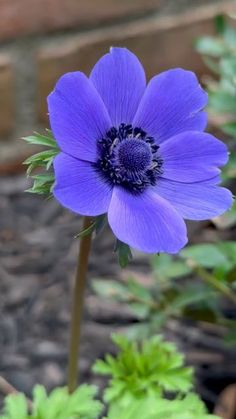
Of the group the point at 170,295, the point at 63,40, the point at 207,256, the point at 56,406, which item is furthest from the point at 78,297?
the point at 63,40

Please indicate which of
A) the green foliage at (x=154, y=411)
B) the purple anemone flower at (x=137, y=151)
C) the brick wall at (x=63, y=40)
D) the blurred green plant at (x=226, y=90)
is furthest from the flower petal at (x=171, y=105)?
the brick wall at (x=63, y=40)

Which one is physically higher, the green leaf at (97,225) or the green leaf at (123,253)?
the green leaf at (97,225)

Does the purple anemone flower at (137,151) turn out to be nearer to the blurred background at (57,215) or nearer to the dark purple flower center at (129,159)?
the dark purple flower center at (129,159)

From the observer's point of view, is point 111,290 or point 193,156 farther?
point 111,290

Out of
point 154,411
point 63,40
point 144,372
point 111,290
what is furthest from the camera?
point 63,40

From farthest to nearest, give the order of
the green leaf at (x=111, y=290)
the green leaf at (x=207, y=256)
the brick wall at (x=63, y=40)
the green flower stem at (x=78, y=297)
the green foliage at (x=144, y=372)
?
the brick wall at (x=63, y=40), the green leaf at (x=111, y=290), the green leaf at (x=207, y=256), the green foliage at (x=144, y=372), the green flower stem at (x=78, y=297)

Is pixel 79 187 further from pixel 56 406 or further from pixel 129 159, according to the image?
pixel 56 406

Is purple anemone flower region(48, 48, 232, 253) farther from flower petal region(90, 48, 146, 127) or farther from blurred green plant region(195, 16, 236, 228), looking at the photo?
blurred green plant region(195, 16, 236, 228)

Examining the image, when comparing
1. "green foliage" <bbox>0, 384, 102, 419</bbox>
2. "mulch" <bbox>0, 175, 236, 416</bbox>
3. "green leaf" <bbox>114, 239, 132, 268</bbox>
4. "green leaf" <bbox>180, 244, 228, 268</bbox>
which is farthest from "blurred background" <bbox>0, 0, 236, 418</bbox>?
"green leaf" <bbox>114, 239, 132, 268</bbox>
